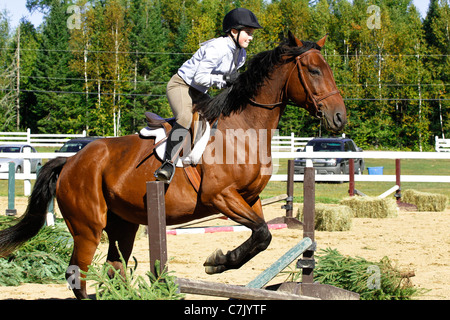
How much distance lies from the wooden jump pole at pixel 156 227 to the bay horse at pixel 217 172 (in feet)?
3.06

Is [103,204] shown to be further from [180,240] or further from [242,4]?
[242,4]

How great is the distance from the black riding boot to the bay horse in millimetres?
98

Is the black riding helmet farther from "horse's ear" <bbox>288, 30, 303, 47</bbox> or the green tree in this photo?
the green tree

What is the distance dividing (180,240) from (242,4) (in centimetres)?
4439

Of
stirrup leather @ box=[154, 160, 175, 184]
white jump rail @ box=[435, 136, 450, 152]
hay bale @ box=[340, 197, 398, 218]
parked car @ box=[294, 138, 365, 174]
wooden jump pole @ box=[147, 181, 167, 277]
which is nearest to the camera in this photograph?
wooden jump pole @ box=[147, 181, 167, 277]

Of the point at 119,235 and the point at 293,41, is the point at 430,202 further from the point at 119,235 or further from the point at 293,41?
the point at 119,235

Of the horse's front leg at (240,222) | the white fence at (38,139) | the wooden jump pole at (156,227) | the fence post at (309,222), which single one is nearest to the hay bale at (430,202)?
the fence post at (309,222)

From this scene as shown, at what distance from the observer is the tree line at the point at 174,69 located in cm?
4219

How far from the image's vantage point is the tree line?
42.2m

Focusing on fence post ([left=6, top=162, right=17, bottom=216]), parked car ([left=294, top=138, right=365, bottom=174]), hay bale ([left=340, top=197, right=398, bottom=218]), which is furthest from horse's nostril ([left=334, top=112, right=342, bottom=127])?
parked car ([left=294, top=138, right=365, bottom=174])

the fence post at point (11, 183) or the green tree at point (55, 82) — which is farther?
the green tree at point (55, 82)

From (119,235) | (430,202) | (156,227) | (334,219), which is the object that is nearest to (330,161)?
(430,202)

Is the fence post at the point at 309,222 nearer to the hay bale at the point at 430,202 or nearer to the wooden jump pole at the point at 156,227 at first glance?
the wooden jump pole at the point at 156,227

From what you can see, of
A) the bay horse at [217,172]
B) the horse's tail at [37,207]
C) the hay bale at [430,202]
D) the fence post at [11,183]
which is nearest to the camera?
the bay horse at [217,172]
